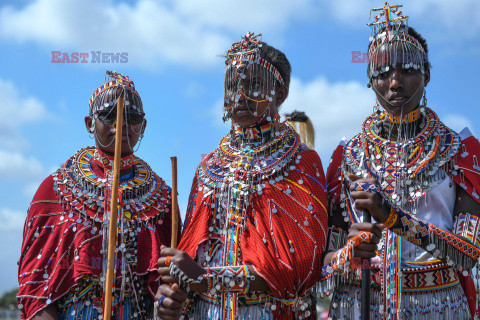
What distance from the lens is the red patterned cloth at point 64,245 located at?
15.5ft

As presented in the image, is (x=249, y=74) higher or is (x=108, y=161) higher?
(x=249, y=74)

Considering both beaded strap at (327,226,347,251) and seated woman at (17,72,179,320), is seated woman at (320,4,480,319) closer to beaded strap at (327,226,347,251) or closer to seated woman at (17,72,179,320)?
beaded strap at (327,226,347,251)

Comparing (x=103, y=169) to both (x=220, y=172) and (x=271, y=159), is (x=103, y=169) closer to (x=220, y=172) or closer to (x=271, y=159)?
(x=220, y=172)

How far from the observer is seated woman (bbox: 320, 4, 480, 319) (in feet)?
13.1

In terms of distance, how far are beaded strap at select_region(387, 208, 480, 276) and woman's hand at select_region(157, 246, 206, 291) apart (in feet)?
4.38

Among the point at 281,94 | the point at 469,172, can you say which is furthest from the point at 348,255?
the point at 281,94

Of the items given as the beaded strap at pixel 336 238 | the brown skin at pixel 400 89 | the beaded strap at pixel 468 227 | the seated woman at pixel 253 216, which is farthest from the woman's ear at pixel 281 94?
the beaded strap at pixel 468 227

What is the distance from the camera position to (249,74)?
476cm

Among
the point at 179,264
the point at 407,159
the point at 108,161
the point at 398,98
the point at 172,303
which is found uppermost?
the point at 398,98

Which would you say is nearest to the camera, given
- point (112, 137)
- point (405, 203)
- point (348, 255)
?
point (348, 255)

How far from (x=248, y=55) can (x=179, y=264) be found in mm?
1746

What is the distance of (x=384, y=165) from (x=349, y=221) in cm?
49

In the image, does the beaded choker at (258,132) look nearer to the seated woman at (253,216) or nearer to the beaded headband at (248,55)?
the seated woman at (253,216)

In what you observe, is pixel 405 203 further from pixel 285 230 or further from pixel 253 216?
pixel 253 216
